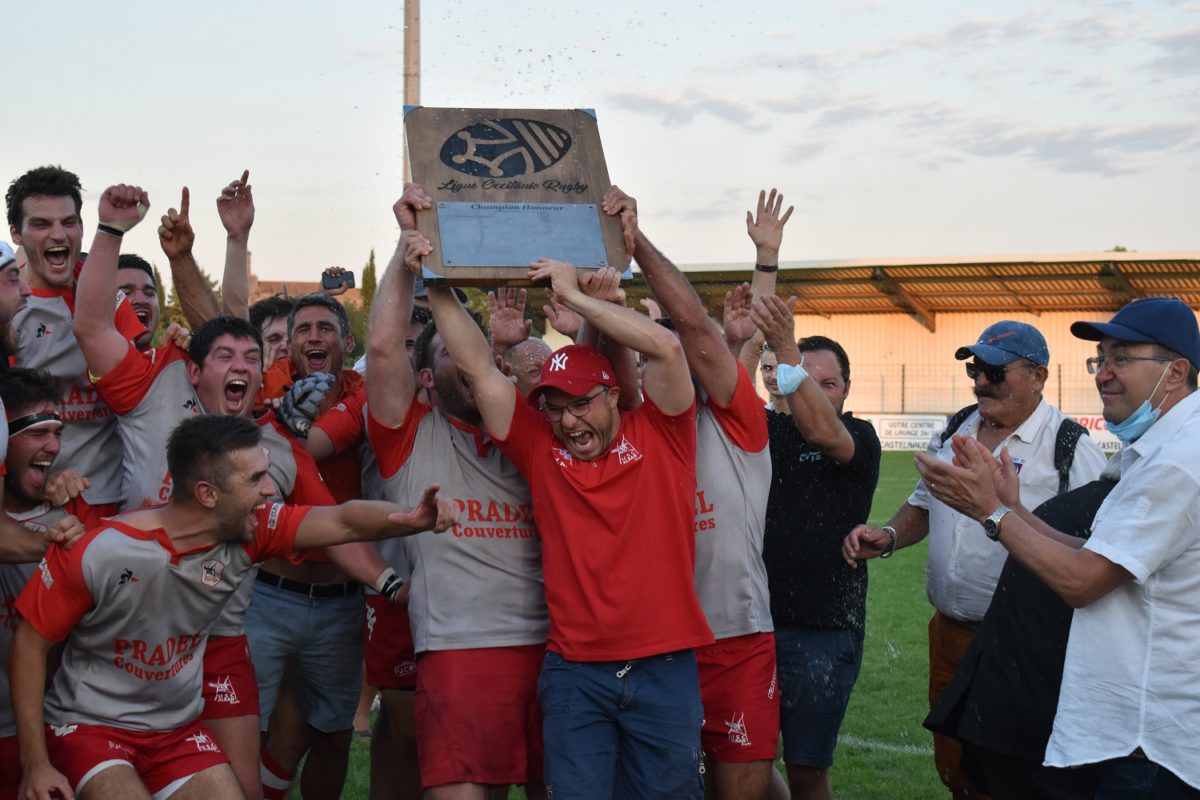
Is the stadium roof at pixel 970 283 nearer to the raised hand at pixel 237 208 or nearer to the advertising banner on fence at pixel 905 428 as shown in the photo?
the advertising banner on fence at pixel 905 428

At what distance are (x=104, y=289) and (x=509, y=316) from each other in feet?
5.83

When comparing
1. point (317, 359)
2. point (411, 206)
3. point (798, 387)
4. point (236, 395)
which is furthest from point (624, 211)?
point (317, 359)

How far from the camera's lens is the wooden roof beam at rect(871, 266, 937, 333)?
41.5m

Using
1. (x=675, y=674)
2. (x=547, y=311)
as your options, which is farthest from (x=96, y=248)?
(x=675, y=674)

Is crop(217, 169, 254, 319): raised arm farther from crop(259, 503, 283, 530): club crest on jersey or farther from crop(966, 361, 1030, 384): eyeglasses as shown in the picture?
crop(966, 361, 1030, 384): eyeglasses

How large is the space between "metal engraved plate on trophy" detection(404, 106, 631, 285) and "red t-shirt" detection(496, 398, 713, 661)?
0.64m

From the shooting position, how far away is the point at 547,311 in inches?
225

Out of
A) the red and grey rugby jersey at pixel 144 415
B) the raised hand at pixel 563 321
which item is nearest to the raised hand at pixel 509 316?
the raised hand at pixel 563 321

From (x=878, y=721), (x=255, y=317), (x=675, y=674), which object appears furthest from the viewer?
(x=878, y=721)

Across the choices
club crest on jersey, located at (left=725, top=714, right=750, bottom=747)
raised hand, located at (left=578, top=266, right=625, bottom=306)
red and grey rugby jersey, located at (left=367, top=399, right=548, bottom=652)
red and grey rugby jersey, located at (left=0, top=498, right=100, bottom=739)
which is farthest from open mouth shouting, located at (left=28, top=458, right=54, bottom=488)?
club crest on jersey, located at (left=725, top=714, right=750, bottom=747)

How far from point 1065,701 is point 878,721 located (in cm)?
495

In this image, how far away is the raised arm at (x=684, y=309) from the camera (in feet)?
16.1

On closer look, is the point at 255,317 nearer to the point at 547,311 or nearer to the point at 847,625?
the point at 547,311

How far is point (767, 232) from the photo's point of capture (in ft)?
19.5
